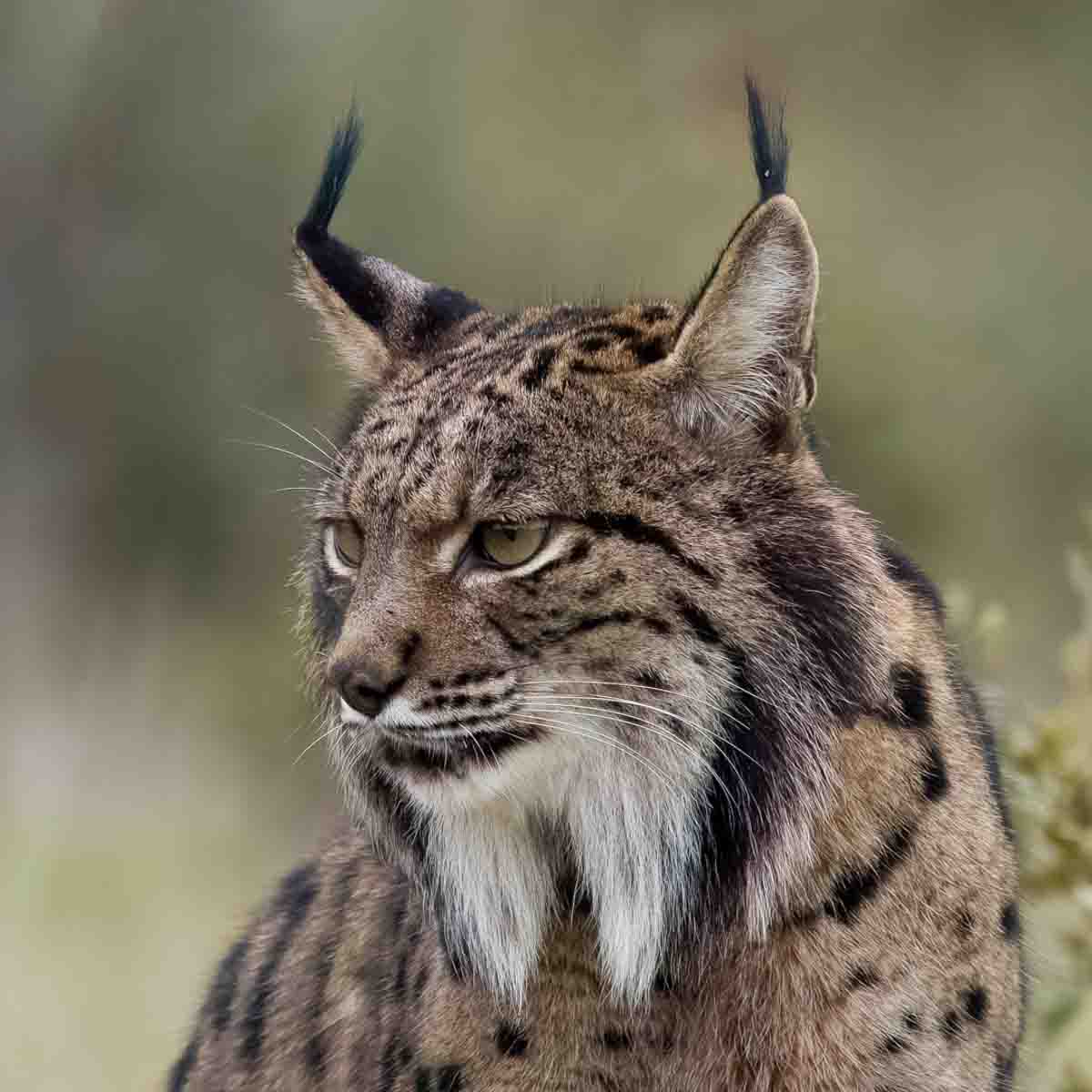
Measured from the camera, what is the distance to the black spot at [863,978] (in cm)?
399

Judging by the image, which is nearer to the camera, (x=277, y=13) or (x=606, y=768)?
(x=606, y=768)

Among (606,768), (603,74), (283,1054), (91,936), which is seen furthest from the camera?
(603,74)

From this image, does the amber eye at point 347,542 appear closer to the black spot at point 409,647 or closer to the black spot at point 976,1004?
the black spot at point 409,647

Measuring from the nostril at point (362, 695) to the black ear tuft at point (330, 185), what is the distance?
1.27 metres

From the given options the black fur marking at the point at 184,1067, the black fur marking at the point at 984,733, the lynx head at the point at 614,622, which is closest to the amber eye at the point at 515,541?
the lynx head at the point at 614,622

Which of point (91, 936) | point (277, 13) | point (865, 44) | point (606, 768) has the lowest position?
point (91, 936)

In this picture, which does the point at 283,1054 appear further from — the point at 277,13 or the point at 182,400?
the point at 277,13

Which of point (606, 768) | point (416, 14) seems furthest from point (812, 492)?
point (416, 14)

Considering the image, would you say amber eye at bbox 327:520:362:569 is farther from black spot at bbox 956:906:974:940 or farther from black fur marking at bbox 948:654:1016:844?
black spot at bbox 956:906:974:940

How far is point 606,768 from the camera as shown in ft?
12.9

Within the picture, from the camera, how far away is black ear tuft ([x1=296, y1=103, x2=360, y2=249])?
15.0 ft

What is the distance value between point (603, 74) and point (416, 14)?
3.98 feet

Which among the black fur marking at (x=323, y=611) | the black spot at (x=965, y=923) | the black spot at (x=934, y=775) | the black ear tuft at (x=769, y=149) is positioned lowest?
the black spot at (x=965, y=923)

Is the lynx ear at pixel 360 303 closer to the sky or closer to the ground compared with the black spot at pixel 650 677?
closer to the sky
